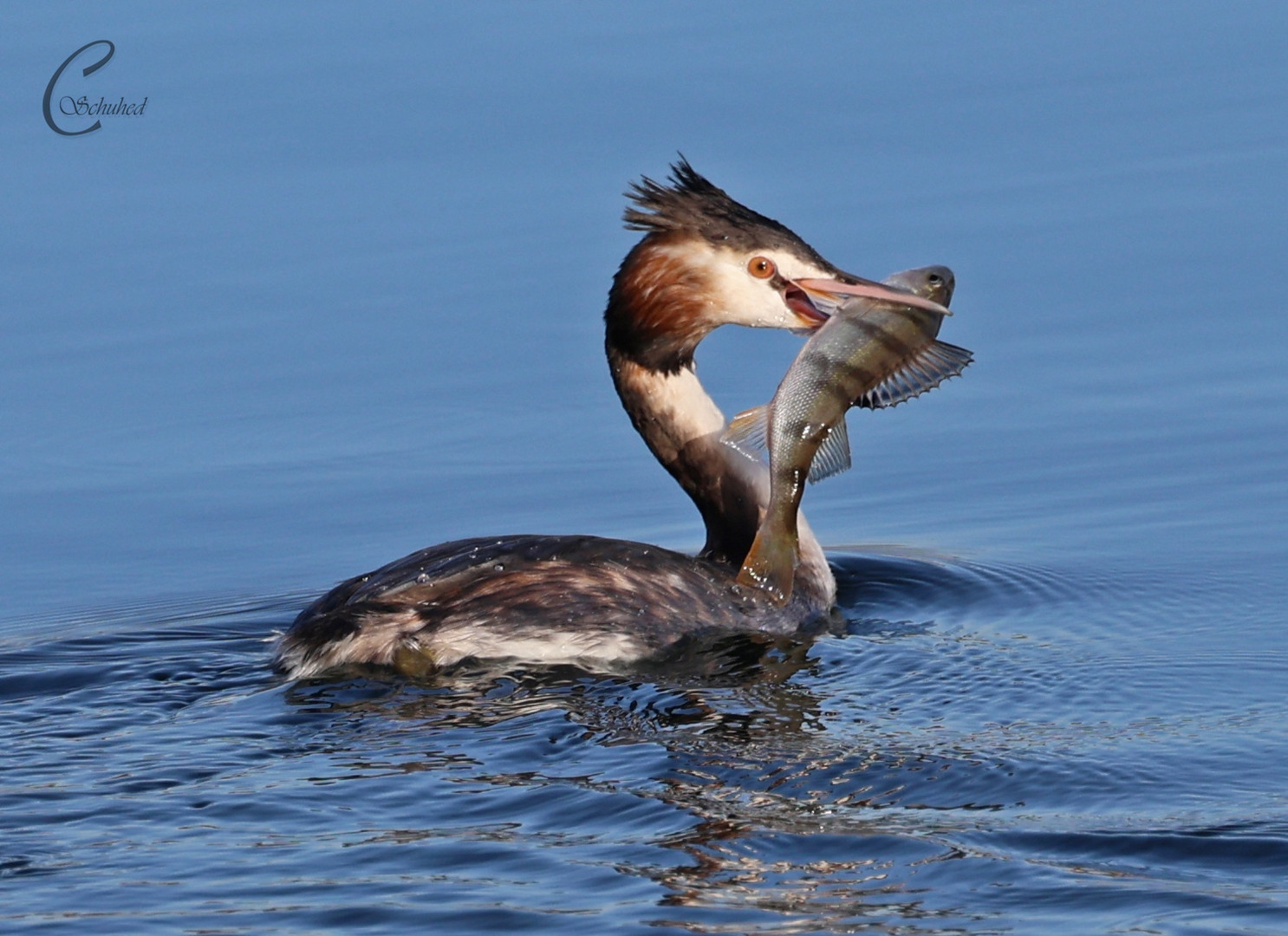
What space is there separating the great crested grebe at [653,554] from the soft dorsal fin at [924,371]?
0.27 metres

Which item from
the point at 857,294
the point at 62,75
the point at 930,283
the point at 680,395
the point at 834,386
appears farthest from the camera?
the point at 62,75

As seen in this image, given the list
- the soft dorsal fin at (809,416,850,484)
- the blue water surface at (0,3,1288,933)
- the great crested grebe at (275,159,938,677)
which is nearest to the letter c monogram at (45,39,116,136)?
the blue water surface at (0,3,1288,933)

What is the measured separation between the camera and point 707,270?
895cm

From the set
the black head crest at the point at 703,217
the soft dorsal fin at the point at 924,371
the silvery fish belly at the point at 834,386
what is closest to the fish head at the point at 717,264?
the black head crest at the point at 703,217

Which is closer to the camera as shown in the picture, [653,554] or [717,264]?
[653,554]

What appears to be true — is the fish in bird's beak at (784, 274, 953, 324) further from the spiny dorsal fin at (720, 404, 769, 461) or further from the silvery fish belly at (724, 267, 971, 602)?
the spiny dorsal fin at (720, 404, 769, 461)

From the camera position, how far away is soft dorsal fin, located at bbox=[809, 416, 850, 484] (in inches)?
328

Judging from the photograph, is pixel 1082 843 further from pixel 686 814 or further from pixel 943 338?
pixel 943 338

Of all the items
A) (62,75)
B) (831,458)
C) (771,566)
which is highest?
(62,75)

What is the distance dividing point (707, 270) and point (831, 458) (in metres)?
1.01

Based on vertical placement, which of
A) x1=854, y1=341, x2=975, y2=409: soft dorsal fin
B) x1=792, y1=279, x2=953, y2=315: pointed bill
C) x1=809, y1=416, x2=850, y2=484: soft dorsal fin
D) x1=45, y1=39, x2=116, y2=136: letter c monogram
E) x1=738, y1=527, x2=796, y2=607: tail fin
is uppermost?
x1=45, y1=39, x2=116, y2=136: letter c monogram

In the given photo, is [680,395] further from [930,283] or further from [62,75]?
[62,75]

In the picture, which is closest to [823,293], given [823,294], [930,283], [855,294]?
[823,294]

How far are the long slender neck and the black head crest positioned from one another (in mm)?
536
